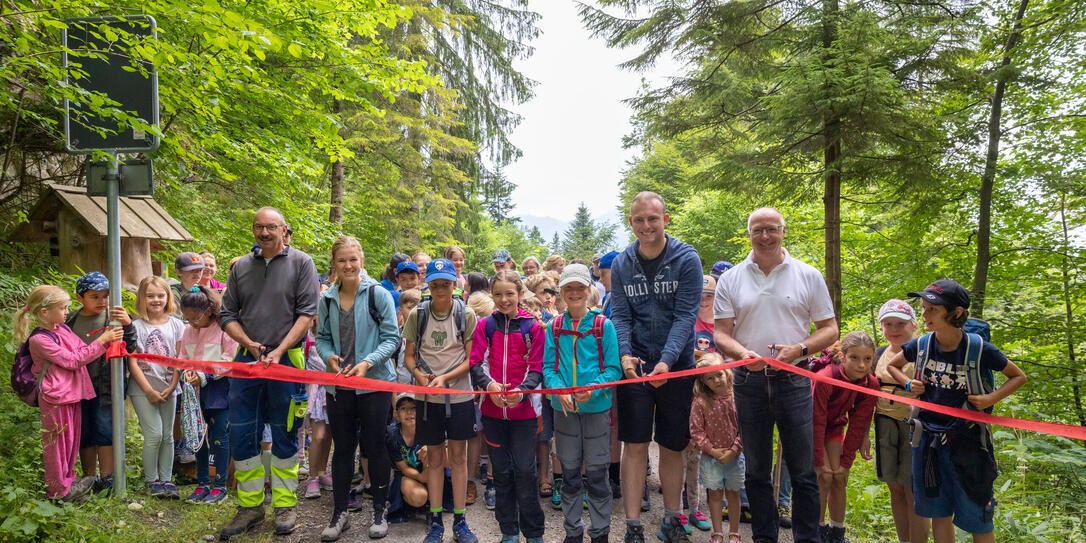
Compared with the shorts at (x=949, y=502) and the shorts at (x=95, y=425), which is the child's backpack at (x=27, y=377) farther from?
the shorts at (x=949, y=502)

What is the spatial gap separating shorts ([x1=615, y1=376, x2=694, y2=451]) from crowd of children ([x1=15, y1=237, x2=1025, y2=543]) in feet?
0.60

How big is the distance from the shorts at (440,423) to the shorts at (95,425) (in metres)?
2.80

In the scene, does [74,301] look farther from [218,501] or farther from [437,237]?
[437,237]

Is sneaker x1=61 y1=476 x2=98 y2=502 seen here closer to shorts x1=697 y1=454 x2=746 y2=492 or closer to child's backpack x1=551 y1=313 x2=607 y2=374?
child's backpack x1=551 y1=313 x2=607 y2=374

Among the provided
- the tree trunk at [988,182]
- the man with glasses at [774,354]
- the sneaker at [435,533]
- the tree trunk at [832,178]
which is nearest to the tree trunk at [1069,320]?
the tree trunk at [988,182]

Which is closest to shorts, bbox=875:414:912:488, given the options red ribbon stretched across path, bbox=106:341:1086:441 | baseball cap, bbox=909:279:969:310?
red ribbon stretched across path, bbox=106:341:1086:441

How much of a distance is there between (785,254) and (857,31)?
235 inches

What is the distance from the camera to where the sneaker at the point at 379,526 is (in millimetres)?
4277

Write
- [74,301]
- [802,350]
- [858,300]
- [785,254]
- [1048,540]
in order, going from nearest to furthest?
[802,350]
[785,254]
[1048,540]
[74,301]
[858,300]

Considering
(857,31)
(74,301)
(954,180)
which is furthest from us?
(954,180)

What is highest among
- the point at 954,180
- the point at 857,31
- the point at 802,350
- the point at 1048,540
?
the point at 857,31

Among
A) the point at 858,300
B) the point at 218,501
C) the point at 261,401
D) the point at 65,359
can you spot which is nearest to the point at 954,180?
the point at 858,300

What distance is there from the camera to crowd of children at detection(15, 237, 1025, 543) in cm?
347

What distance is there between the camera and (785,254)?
390 cm
